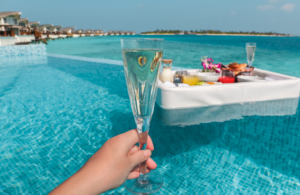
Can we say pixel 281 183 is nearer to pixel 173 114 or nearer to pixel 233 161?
pixel 233 161

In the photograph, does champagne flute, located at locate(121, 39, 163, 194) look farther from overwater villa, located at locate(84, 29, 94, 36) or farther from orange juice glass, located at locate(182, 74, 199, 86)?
overwater villa, located at locate(84, 29, 94, 36)

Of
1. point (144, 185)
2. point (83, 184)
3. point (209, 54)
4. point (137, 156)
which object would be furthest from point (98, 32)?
point (83, 184)

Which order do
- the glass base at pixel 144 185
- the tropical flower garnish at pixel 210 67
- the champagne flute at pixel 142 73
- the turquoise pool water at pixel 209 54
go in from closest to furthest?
the champagne flute at pixel 142 73, the glass base at pixel 144 185, the tropical flower garnish at pixel 210 67, the turquoise pool water at pixel 209 54

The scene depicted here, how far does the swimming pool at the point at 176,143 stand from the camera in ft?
6.39

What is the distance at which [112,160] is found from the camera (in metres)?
0.91

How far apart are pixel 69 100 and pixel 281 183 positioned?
413 cm

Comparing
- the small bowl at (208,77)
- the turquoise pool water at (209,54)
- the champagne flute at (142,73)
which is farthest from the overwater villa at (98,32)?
the champagne flute at (142,73)

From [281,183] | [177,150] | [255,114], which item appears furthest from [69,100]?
[281,183]

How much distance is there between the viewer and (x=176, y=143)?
2.59 meters

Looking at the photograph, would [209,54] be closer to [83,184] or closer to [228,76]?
[228,76]

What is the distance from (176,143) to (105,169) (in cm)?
181

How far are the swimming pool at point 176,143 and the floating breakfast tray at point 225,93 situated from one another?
149 mm

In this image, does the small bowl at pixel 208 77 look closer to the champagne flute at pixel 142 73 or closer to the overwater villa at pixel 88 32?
the champagne flute at pixel 142 73

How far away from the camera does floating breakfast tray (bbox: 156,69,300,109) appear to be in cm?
309
